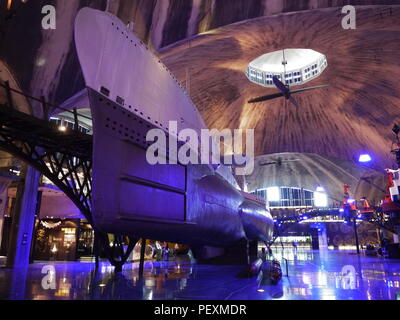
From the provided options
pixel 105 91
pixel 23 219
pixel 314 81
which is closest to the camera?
pixel 105 91

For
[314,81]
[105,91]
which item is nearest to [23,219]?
[105,91]

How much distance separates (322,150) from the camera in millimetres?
31875

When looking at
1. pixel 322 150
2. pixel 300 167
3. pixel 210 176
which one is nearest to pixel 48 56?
pixel 210 176

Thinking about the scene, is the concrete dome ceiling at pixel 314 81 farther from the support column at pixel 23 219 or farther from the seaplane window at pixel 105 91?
the seaplane window at pixel 105 91

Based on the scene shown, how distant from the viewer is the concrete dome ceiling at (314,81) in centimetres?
1422

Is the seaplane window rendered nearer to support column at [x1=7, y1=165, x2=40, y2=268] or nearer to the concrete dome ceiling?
the concrete dome ceiling

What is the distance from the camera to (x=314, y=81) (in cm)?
2386

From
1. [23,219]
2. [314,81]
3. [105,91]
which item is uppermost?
→ [314,81]

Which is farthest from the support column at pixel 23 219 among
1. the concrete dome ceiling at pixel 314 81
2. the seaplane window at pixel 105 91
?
the seaplane window at pixel 105 91

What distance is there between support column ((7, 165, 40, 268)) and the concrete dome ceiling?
8970mm

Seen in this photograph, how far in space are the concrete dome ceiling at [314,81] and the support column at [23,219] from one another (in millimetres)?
8970

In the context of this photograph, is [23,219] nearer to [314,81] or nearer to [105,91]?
[105,91]

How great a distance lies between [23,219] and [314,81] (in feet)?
73.1
